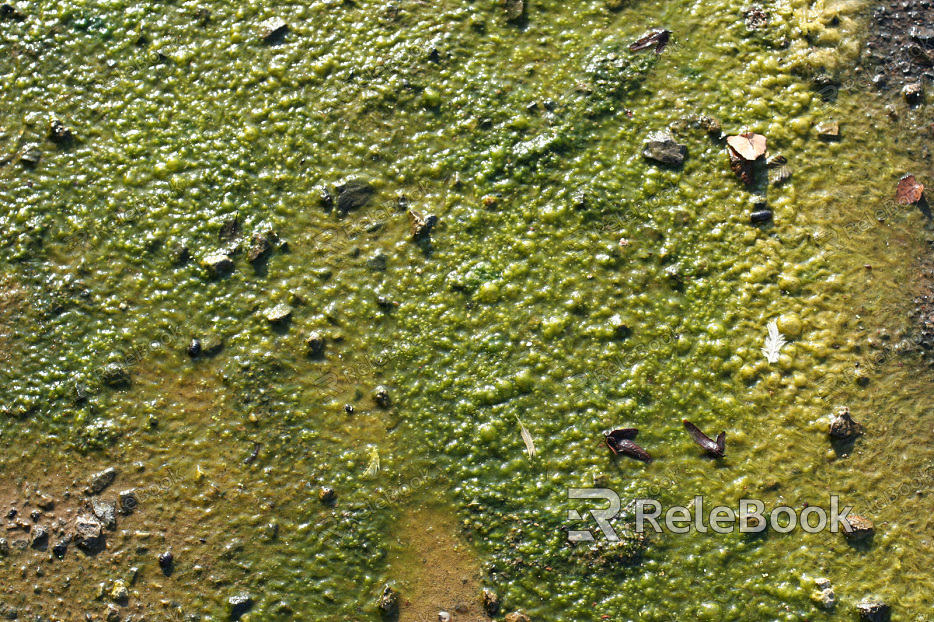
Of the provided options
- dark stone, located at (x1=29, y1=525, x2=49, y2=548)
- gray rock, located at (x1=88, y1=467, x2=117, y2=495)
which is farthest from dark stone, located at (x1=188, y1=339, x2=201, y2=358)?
dark stone, located at (x1=29, y1=525, x2=49, y2=548)

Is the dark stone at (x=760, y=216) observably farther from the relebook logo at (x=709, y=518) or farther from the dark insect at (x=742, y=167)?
the relebook logo at (x=709, y=518)

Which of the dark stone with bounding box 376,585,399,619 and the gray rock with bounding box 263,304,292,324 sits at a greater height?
the gray rock with bounding box 263,304,292,324

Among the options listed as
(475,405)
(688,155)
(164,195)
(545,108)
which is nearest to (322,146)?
(164,195)

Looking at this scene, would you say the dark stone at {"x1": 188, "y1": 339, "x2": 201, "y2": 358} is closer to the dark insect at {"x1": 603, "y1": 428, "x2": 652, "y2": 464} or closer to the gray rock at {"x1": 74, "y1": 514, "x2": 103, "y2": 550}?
the gray rock at {"x1": 74, "y1": 514, "x2": 103, "y2": 550}

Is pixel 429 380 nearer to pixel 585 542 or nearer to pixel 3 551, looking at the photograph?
pixel 585 542

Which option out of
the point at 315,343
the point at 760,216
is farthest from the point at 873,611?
the point at 315,343

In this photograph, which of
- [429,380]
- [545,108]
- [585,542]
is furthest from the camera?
[545,108]

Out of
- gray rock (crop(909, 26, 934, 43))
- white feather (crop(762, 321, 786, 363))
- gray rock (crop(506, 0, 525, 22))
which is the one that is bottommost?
white feather (crop(762, 321, 786, 363))
